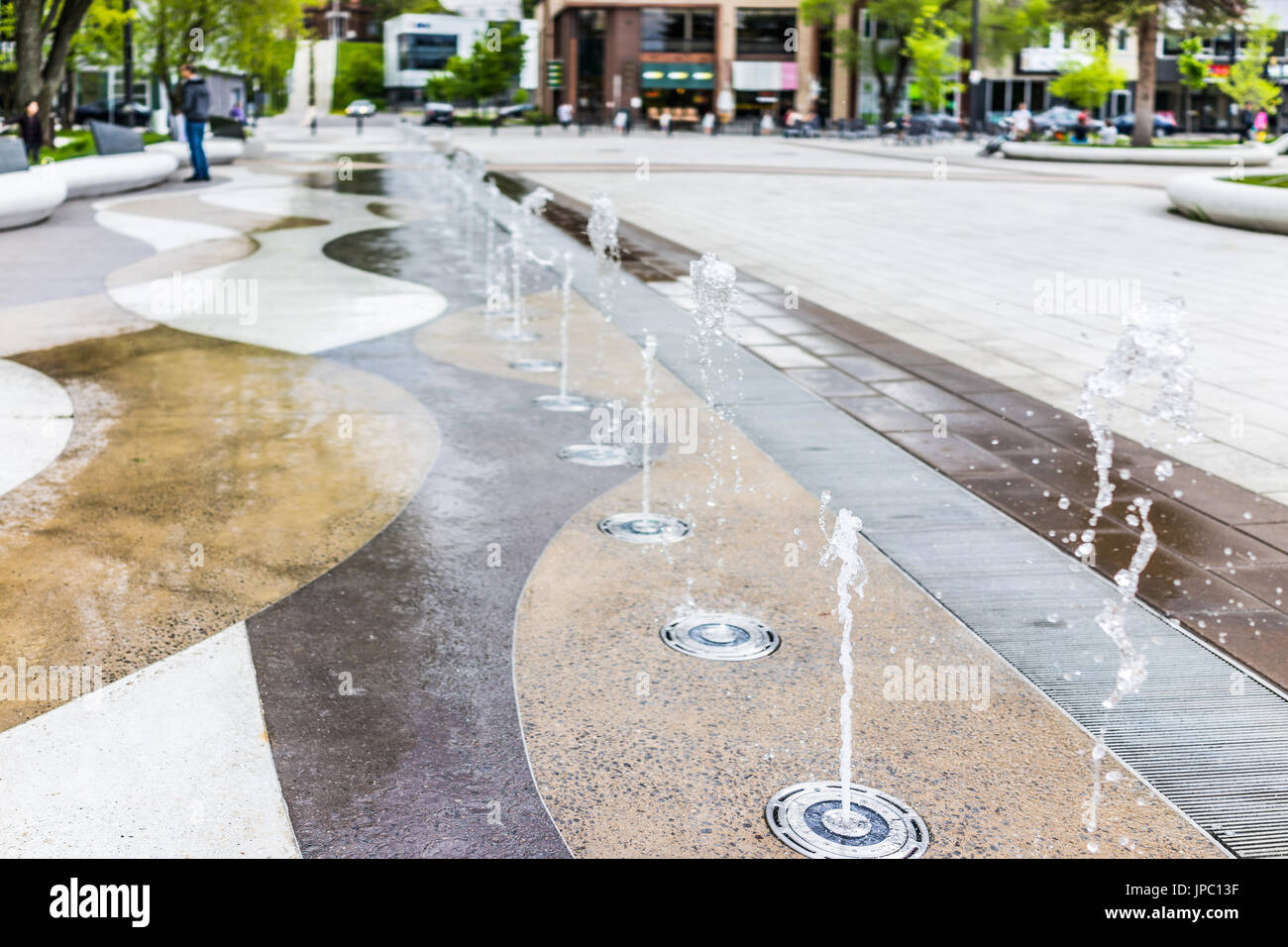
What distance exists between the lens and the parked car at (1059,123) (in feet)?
165

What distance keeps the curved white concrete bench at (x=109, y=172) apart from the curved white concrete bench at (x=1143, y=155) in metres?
23.4

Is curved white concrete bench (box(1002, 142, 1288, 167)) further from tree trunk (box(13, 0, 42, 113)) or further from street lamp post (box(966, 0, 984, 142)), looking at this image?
tree trunk (box(13, 0, 42, 113))

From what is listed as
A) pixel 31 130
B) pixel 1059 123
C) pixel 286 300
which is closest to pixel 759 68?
pixel 1059 123

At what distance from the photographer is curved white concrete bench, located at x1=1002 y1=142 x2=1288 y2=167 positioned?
109 feet

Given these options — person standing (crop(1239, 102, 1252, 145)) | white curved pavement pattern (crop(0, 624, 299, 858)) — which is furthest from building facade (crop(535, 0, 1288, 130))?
white curved pavement pattern (crop(0, 624, 299, 858))

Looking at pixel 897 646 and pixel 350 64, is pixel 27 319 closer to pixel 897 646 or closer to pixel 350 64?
pixel 897 646

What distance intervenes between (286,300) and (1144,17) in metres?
32.8

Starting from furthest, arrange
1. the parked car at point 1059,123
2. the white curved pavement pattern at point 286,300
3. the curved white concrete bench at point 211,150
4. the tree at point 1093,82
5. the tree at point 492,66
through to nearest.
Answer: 1. the tree at point 492,66
2. the tree at point 1093,82
3. the parked car at point 1059,123
4. the curved white concrete bench at point 211,150
5. the white curved pavement pattern at point 286,300

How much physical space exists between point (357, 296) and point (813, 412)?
5.02m

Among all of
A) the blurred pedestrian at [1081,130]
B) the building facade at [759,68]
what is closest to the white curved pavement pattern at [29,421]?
the blurred pedestrian at [1081,130]

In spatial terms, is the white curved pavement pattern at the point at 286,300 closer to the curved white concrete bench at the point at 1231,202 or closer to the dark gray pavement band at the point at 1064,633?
the dark gray pavement band at the point at 1064,633

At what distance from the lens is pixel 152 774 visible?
11.0 ft

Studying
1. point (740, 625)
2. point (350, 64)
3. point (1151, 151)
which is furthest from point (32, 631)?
point (350, 64)

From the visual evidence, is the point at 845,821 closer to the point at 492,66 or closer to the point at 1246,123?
the point at 1246,123
